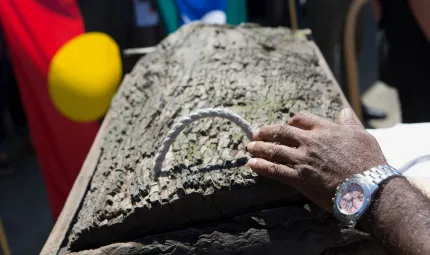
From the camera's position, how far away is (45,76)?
1.82 m

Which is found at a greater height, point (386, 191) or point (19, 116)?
point (386, 191)

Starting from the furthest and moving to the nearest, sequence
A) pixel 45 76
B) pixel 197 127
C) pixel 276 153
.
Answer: pixel 45 76, pixel 197 127, pixel 276 153

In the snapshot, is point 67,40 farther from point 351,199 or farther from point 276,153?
point 351,199

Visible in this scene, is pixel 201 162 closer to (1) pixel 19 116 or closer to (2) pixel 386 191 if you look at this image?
(2) pixel 386 191

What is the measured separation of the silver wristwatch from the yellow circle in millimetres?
1137

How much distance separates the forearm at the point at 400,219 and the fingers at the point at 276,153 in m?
0.14

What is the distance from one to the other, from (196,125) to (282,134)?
203mm

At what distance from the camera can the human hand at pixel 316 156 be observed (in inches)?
29.4

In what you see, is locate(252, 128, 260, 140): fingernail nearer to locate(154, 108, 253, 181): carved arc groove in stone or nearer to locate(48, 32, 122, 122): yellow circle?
locate(154, 108, 253, 181): carved arc groove in stone

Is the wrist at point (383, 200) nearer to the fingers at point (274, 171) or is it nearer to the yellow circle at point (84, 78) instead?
the fingers at point (274, 171)

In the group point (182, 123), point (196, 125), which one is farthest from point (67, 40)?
point (182, 123)

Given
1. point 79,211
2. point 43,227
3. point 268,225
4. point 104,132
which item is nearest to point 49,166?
point 43,227

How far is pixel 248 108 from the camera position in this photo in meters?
1.01

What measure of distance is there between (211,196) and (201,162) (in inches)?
3.2
